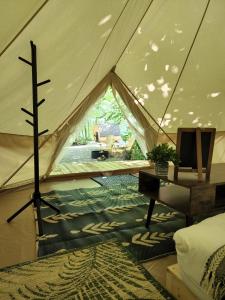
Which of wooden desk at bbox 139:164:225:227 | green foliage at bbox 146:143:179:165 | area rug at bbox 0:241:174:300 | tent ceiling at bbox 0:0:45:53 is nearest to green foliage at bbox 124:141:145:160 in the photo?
wooden desk at bbox 139:164:225:227

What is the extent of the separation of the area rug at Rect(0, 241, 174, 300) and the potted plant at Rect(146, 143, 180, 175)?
0.76m

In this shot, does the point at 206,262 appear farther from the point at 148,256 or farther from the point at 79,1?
the point at 79,1

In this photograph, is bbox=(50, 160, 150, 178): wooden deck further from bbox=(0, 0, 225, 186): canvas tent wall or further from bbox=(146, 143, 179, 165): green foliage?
bbox=(146, 143, 179, 165): green foliage

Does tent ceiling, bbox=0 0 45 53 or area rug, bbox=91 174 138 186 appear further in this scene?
area rug, bbox=91 174 138 186

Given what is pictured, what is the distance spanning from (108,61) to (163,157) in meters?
1.99

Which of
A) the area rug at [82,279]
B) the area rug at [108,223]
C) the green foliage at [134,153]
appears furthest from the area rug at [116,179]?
the area rug at [82,279]

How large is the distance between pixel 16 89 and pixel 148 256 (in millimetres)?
2013

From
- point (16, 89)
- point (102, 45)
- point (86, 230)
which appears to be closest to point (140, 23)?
point (102, 45)

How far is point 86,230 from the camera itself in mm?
2406

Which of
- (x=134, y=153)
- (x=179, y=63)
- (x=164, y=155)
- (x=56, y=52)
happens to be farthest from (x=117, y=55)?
(x=134, y=153)

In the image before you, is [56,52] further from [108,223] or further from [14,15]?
[108,223]

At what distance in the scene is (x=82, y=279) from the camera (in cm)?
166

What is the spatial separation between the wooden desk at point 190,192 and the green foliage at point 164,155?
0.15 m

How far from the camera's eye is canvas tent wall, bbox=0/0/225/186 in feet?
6.45
